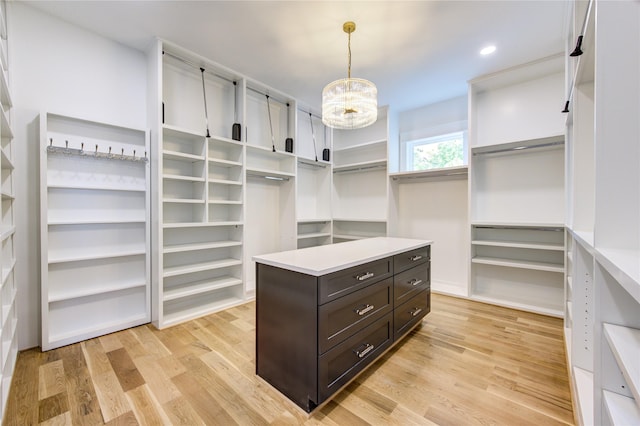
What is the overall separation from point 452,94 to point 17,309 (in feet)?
17.9

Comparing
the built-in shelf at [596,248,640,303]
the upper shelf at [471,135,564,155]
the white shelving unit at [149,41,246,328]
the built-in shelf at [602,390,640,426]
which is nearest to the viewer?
the built-in shelf at [596,248,640,303]

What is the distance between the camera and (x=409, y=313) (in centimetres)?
244

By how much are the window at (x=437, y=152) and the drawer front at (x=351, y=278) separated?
8.70 feet

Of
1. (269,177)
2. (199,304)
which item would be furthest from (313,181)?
(199,304)

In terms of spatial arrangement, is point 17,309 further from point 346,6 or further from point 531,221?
point 531,221

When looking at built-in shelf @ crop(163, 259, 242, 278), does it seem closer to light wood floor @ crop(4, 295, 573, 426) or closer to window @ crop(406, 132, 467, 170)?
light wood floor @ crop(4, 295, 573, 426)

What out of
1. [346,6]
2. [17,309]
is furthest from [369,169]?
[17,309]

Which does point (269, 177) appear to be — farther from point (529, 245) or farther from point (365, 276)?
point (529, 245)

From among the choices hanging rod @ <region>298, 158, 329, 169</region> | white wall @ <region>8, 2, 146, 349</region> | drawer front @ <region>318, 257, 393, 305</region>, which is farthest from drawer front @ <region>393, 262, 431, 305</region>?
white wall @ <region>8, 2, 146, 349</region>

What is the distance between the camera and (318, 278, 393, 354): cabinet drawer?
1.55 metres

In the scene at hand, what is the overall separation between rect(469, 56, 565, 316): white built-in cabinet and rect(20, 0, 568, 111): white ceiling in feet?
1.45

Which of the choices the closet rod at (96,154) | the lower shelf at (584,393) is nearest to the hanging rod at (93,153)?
the closet rod at (96,154)

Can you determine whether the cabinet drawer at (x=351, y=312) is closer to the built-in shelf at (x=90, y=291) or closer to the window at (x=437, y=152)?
the built-in shelf at (x=90, y=291)

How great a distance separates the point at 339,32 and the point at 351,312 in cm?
254
